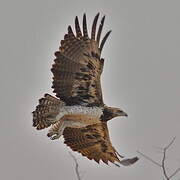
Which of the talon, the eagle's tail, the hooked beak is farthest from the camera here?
the eagle's tail

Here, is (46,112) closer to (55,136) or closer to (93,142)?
(55,136)

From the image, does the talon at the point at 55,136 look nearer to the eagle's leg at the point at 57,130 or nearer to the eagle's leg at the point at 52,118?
the eagle's leg at the point at 57,130

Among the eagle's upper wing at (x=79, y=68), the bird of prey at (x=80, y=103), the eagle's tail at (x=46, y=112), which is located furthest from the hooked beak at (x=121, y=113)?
the eagle's tail at (x=46, y=112)

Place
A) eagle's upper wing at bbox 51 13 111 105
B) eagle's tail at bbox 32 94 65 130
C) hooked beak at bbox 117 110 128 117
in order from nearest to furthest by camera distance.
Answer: hooked beak at bbox 117 110 128 117 < eagle's tail at bbox 32 94 65 130 < eagle's upper wing at bbox 51 13 111 105

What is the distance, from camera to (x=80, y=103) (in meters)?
4.94

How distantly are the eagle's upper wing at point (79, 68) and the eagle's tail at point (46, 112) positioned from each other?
0.25 ft

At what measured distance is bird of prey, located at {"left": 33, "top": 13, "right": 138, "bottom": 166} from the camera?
15.6ft

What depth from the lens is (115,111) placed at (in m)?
4.82

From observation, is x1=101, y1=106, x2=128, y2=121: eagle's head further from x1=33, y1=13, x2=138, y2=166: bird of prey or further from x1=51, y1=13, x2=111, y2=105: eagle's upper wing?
x1=51, y1=13, x2=111, y2=105: eagle's upper wing

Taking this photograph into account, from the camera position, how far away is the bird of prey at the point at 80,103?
4750 mm

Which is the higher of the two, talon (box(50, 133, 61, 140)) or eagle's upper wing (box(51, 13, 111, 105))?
eagle's upper wing (box(51, 13, 111, 105))

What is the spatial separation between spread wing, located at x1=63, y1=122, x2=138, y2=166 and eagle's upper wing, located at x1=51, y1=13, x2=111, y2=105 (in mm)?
255

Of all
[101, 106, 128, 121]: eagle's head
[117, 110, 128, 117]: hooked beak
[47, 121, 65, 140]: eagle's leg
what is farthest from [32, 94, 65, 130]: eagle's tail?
[117, 110, 128, 117]: hooked beak

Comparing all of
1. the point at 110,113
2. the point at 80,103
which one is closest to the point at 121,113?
the point at 110,113
